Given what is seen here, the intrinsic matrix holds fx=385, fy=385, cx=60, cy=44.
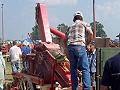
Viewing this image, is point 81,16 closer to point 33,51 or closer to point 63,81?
point 63,81

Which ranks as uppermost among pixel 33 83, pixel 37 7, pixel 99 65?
pixel 37 7

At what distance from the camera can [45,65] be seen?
9.74 metres

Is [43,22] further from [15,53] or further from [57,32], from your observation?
[15,53]

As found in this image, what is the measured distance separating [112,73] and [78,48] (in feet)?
11.0

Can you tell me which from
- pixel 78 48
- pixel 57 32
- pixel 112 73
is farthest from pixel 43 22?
pixel 112 73

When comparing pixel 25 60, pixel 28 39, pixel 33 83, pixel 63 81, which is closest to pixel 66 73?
pixel 63 81

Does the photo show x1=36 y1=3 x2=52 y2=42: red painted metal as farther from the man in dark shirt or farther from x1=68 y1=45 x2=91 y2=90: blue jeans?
the man in dark shirt

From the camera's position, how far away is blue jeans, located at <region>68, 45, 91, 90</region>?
7543 mm

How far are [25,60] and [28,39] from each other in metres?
8.34

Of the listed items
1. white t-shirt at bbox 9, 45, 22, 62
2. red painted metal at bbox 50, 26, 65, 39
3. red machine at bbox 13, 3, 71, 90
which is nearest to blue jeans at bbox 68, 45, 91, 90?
red machine at bbox 13, 3, 71, 90

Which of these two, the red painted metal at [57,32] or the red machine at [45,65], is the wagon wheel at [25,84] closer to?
the red machine at [45,65]

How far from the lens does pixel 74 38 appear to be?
7832 millimetres

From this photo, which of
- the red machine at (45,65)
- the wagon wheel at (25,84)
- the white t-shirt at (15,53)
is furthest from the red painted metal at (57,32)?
the white t-shirt at (15,53)

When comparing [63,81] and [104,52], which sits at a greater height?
[104,52]
